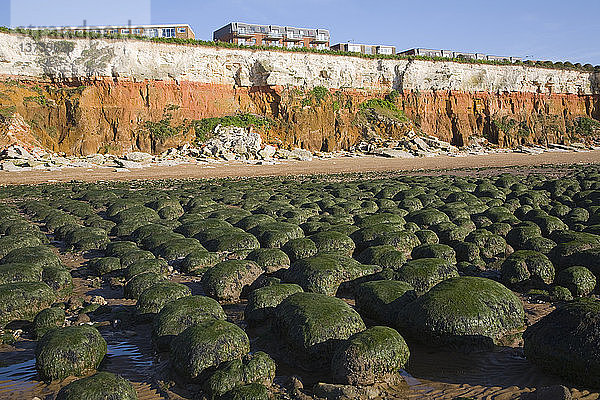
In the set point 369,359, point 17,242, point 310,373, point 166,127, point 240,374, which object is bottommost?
point 310,373

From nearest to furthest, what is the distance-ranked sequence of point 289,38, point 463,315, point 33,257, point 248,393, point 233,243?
point 248,393 < point 463,315 < point 33,257 < point 233,243 < point 289,38

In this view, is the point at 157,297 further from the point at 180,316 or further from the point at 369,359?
the point at 369,359

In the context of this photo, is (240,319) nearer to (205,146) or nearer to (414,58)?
(205,146)

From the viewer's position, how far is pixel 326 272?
36.5 ft

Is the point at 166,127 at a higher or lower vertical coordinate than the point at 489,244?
higher

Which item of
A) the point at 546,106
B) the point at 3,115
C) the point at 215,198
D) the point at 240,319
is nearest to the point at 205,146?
the point at 3,115

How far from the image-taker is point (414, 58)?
63188 millimetres

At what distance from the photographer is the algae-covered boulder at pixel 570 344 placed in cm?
691

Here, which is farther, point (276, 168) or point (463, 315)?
point (276, 168)

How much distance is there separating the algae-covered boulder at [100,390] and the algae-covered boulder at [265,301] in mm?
3031

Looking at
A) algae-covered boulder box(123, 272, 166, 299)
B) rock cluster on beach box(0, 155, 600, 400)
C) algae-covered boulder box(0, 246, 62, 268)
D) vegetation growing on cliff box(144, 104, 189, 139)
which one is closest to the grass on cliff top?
vegetation growing on cliff box(144, 104, 189, 139)

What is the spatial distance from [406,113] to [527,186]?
126 ft

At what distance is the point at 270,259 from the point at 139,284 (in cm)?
332

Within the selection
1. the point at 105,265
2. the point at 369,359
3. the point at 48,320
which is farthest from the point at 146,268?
the point at 369,359
